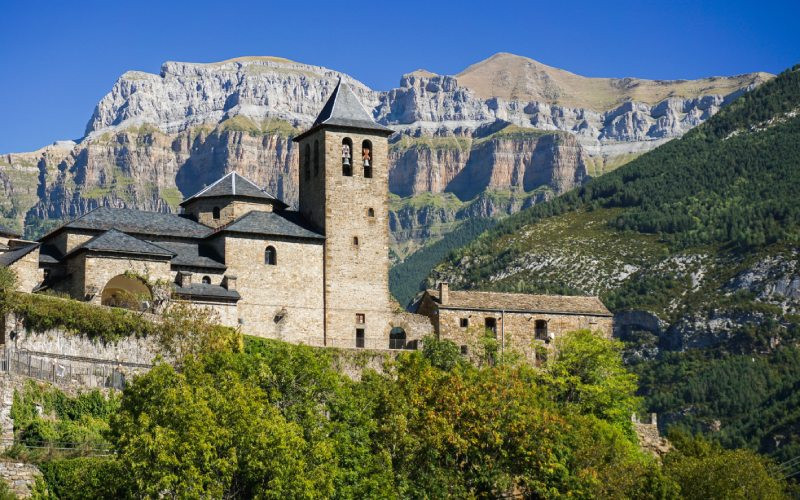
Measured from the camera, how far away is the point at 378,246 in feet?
244

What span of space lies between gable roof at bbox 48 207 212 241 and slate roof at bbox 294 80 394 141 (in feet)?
29.2

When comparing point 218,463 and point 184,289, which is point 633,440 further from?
point 218,463

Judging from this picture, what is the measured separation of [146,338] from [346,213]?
18267 millimetres

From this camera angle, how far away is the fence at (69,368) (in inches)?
1969

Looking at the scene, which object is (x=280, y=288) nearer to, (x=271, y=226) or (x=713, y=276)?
(x=271, y=226)

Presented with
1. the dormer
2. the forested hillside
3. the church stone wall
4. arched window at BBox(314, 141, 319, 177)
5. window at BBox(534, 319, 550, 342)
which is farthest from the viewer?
the forested hillside

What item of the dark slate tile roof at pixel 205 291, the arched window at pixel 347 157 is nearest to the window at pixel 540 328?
the arched window at pixel 347 157

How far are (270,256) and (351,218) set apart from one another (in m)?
5.33

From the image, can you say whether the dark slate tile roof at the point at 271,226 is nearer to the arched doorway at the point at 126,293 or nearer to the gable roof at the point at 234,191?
the gable roof at the point at 234,191

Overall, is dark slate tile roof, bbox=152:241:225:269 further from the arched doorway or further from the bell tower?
the bell tower

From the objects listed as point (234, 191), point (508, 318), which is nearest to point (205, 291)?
point (234, 191)

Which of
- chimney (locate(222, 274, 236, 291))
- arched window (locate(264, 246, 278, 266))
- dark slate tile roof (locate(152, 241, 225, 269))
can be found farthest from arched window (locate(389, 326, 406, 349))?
dark slate tile roof (locate(152, 241, 225, 269))

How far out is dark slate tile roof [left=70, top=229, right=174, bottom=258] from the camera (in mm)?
65125

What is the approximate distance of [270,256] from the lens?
71875mm
